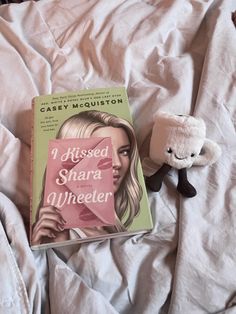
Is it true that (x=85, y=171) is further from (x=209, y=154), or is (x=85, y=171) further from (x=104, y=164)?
(x=209, y=154)

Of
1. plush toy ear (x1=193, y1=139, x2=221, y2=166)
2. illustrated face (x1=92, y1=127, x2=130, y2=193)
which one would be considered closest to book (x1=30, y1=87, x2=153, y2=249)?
illustrated face (x1=92, y1=127, x2=130, y2=193)

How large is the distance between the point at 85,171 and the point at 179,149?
164 millimetres

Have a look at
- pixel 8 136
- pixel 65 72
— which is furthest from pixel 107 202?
pixel 65 72

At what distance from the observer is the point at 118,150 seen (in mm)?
642

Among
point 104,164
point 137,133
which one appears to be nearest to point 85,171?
point 104,164

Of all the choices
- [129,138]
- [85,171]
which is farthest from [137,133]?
[85,171]

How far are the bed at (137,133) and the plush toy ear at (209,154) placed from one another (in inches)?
0.8

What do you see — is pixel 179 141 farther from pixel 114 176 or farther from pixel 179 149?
pixel 114 176

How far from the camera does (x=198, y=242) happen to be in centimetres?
57

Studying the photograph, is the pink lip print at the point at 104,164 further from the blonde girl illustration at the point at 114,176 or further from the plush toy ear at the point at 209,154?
the plush toy ear at the point at 209,154

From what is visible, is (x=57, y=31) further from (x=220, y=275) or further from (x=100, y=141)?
(x=220, y=275)

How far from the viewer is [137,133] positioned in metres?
0.68

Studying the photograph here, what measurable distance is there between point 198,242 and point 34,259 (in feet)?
0.86

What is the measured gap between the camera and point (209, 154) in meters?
0.63
